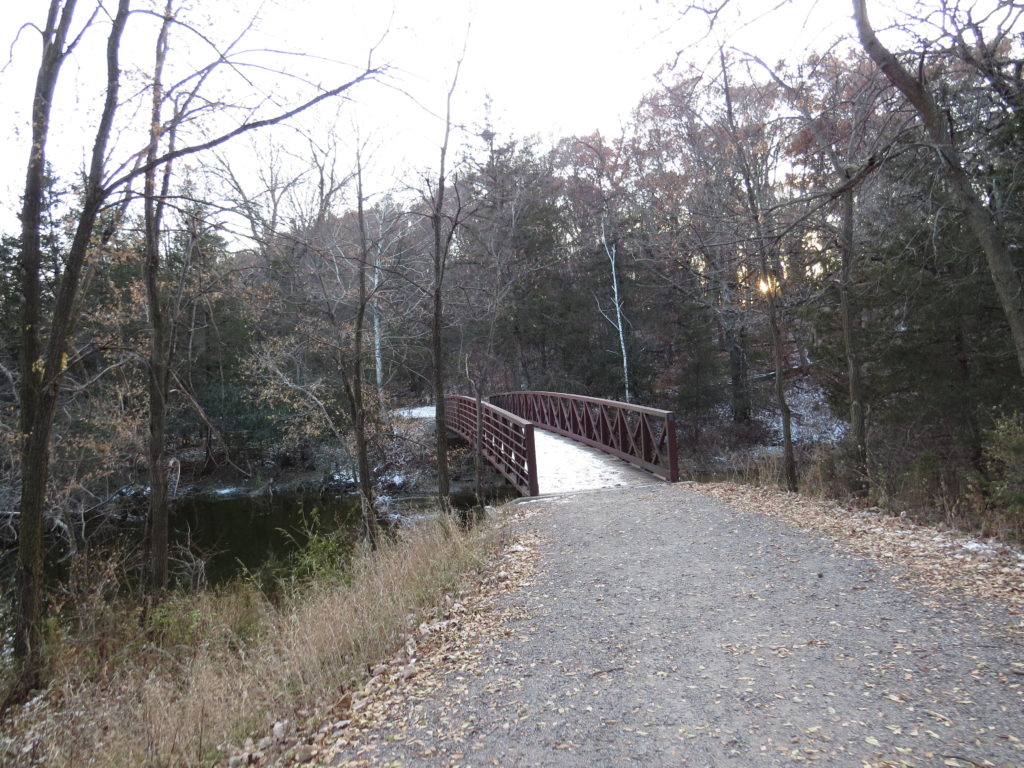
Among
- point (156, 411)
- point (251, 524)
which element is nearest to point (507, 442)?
point (156, 411)

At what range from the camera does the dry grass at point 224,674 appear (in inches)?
130

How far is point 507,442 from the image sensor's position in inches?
466

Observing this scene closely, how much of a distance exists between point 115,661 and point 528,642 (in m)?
5.19

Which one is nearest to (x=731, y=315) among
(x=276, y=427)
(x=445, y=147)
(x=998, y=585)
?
(x=445, y=147)

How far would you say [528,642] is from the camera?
3.72m

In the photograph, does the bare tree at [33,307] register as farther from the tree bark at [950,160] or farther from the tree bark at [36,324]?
the tree bark at [950,160]

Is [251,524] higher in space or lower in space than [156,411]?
lower

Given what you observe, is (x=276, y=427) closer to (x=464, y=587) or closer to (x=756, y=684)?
(x=464, y=587)

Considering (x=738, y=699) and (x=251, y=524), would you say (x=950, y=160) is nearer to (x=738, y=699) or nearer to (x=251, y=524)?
(x=738, y=699)

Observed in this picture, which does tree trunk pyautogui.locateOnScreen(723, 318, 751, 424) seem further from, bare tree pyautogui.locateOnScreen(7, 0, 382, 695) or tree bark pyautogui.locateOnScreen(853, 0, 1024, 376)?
bare tree pyautogui.locateOnScreen(7, 0, 382, 695)

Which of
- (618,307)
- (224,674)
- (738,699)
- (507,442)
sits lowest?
(224,674)

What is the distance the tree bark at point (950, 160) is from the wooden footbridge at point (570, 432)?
4.04m

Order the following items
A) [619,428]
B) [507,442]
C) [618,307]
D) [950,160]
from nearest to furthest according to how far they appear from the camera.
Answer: [950,160]
[619,428]
[507,442]
[618,307]

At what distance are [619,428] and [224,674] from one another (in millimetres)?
8113
